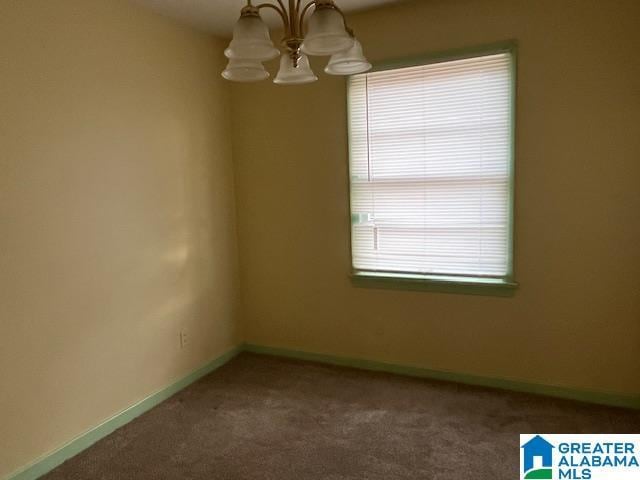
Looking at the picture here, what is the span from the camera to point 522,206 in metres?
2.95

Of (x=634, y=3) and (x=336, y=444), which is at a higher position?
(x=634, y=3)

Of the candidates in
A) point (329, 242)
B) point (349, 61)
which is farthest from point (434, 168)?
point (349, 61)

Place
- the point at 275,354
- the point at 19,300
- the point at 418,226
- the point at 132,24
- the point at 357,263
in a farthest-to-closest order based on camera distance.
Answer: the point at 275,354
the point at 357,263
the point at 418,226
the point at 132,24
the point at 19,300

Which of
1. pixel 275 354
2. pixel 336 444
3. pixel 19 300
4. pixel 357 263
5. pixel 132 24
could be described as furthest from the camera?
pixel 275 354

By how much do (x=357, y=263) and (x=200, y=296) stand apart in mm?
1163

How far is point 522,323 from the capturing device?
305cm

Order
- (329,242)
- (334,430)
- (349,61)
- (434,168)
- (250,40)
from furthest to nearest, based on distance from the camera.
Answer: (329,242) < (434,168) < (334,430) < (349,61) < (250,40)

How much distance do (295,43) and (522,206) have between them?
1.84 metres

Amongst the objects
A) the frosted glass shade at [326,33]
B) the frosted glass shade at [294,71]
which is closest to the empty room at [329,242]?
the frosted glass shade at [294,71]

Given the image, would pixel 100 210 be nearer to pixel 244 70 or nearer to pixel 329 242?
pixel 244 70

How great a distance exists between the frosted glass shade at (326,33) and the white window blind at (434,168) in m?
1.60

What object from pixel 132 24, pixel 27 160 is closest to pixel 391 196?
pixel 132 24

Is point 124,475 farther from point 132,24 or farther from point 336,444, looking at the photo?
point 132,24

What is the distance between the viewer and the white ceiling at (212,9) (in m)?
2.91
